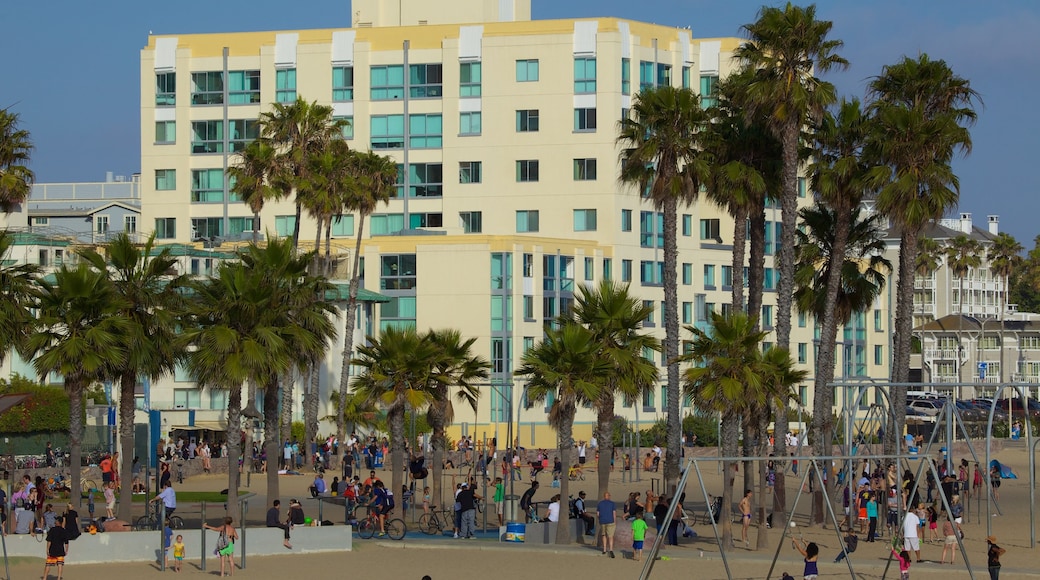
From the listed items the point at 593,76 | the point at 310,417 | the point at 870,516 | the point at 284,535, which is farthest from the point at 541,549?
the point at 593,76

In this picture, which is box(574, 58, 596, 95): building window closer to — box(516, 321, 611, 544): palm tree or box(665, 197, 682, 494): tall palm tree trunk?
box(665, 197, 682, 494): tall palm tree trunk

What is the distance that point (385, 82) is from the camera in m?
92.0

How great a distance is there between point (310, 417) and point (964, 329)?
91057 mm

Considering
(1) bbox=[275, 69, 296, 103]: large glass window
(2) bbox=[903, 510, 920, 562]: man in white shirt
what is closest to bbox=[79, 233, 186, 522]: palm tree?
(2) bbox=[903, 510, 920, 562]: man in white shirt

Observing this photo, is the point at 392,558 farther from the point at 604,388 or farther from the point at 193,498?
the point at 193,498

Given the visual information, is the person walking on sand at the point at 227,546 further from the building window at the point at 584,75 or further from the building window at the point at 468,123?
the building window at the point at 468,123

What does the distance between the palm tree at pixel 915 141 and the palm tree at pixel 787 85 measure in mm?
2207

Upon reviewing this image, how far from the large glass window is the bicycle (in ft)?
185

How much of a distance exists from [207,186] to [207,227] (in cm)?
259

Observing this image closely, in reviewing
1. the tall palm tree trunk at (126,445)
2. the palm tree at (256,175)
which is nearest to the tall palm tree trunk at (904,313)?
the tall palm tree trunk at (126,445)

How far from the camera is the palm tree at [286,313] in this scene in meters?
37.0

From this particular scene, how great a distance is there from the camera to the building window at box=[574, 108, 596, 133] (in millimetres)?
88812

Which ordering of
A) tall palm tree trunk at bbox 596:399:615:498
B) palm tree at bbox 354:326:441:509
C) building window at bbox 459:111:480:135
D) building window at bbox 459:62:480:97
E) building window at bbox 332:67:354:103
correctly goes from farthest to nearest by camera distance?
building window at bbox 332:67:354:103, building window at bbox 459:111:480:135, building window at bbox 459:62:480:97, palm tree at bbox 354:326:441:509, tall palm tree trunk at bbox 596:399:615:498

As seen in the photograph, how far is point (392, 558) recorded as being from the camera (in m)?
35.8
